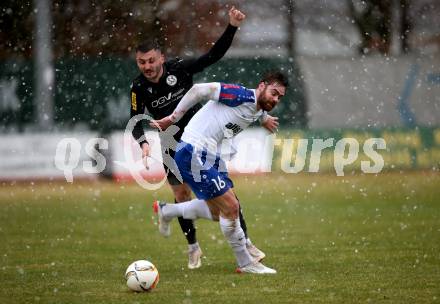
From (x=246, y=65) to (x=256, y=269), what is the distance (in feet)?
45.2

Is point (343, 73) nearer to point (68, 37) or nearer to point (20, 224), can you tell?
point (68, 37)

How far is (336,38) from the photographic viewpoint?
27.0 metres

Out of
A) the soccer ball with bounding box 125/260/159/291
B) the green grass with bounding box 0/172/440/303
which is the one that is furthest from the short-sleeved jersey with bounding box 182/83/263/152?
the soccer ball with bounding box 125/260/159/291

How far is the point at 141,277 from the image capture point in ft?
24.4

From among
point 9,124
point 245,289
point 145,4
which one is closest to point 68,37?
point 145,4

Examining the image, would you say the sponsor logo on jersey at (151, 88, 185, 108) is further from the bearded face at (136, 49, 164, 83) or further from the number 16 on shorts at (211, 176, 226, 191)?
the number 16 on shorts at (211, 176, 226, 191)

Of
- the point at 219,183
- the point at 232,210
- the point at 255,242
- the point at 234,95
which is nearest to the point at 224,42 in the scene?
the point at 234,95

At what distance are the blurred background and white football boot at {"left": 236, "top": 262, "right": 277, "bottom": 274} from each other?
39.7 ft

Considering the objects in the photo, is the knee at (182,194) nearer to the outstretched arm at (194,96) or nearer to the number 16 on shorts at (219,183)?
the number 16 on shorts at (219,183)

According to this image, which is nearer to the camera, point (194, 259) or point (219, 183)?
point (219, 183)

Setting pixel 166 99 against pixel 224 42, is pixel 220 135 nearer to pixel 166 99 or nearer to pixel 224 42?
pixel 224 42

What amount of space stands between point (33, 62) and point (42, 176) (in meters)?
3.38

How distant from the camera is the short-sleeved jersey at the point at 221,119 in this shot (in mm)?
8297

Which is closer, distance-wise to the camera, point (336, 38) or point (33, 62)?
point (33, 62)
